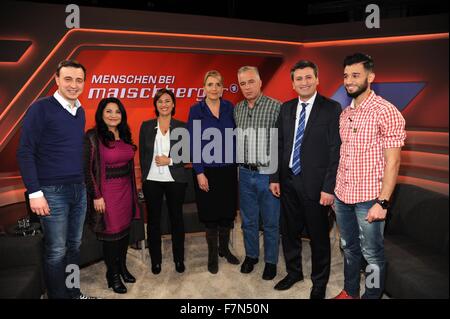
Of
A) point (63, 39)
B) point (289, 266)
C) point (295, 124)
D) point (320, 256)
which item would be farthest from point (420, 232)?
point (63, 39)

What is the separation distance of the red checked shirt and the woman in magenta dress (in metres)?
1.69

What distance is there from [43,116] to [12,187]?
2.15 metres

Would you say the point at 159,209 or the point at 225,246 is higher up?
the point at 159,209

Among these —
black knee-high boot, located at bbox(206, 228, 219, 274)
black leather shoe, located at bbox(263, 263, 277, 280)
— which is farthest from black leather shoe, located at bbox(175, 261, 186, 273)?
black leather shoe, located at bbox(263, 263, 277, 280)

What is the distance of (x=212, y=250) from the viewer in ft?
11.0

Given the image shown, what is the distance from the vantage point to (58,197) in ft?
8.13

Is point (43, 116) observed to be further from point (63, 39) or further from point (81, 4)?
point (81, 4)

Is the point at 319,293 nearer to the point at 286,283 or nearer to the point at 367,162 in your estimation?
the point at 286,283

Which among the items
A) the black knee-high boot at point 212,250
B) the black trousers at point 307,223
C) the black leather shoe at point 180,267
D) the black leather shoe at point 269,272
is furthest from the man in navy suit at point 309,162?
the black leather shoe at point 180,267

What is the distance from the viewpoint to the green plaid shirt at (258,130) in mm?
2992

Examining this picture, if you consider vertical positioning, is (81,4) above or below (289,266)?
above

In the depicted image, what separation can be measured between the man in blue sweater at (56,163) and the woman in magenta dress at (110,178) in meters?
0.10

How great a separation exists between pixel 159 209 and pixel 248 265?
1018mm

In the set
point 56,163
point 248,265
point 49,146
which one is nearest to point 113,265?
point 56,163
